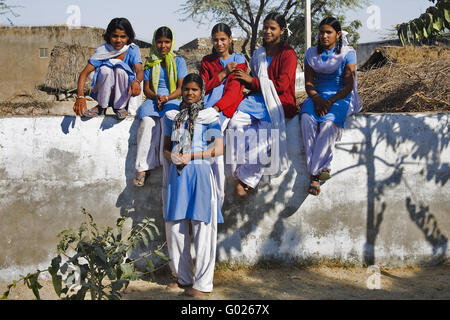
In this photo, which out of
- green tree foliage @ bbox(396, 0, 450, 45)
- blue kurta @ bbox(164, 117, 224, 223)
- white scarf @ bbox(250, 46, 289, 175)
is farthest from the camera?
green tree foliage @ bbox(396, 0, 450, 45)

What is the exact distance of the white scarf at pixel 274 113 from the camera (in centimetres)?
494

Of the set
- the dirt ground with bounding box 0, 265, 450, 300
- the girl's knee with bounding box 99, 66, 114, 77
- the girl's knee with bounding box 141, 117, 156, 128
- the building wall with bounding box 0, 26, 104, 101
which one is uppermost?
the building wall with bounding box 0, 26, 104, 101

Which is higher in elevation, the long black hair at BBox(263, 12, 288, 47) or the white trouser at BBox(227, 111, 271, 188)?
the long black hair at BBox(263, 12, 288, 47)

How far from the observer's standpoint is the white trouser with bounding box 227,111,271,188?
491 cm

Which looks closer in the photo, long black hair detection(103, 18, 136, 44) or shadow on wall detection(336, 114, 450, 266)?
long black hair detection(103, 18, 136, 44)

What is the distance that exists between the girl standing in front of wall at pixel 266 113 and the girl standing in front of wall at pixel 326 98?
212 millimetres

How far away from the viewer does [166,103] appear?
195 inches

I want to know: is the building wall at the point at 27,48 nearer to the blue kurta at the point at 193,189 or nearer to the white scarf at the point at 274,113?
the white scarf at the point at 274,113

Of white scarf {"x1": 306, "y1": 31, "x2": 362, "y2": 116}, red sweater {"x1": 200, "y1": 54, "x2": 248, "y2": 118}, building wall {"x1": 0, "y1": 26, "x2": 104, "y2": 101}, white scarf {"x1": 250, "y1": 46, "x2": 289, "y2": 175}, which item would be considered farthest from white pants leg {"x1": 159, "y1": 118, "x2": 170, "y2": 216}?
building wall {"x1": 0, "y1": 26, "x2": 104, "y2": 101}

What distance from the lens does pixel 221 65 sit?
199 inches

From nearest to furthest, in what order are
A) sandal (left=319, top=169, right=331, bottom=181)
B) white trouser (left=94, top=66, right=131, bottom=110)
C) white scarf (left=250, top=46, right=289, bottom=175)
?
sandal (left=319, top=169, right=331, bottom=181)
white scarf (left=250, top=46, right=289, bottom=175)
white trouser (left=94, top=66, right=131, bottom=110)

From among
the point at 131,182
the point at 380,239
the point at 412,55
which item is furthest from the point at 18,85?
the point at 380,239

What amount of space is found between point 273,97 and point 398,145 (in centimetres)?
136

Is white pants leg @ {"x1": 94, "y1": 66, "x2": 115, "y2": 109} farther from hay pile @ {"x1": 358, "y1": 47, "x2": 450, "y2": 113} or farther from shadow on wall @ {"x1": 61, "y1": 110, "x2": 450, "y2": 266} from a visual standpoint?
hay pile @ {"x1": 358, "y1": 47, "x2": 450, "y2": 113}
